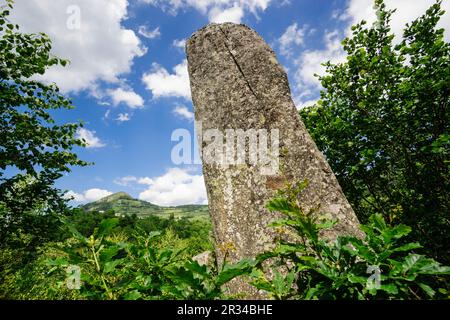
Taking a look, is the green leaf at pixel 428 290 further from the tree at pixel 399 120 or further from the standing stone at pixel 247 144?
the tree at pixel 399 120

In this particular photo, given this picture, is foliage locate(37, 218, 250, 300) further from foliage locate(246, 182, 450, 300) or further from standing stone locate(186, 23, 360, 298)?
standing stone locate(186, 23, 360, 298)

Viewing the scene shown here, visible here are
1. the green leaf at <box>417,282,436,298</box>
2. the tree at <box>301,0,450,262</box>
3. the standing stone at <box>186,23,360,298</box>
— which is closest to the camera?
the green leaf at <box>417,282,436,298</box>

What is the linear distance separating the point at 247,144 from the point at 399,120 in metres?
4.16

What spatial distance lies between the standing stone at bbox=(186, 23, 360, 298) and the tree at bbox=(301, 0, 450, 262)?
275 centimetres

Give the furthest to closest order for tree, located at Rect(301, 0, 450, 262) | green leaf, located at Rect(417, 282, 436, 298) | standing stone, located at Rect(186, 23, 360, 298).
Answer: tree, located at Rect(301, 0, 450, 262) < standing stone, located at Rect(186, 23, 360, 298) < green leaf, located at Rect(417, 282, 436, 298)

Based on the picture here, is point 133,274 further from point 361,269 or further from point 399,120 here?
point 399,120

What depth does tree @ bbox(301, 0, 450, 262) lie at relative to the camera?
5.73 meters

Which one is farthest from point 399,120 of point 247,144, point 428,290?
point 428,290

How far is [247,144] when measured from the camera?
416 centimetres

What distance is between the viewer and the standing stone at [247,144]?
3.60 m

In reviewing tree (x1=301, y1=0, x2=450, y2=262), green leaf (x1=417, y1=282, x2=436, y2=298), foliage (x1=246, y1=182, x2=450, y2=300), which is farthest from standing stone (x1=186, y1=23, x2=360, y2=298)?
tree (x1=301, y1=0, x2=450, y2=262)

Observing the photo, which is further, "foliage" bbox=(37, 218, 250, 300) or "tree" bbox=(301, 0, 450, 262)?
"tree" bbox=(301, 0, 450, 262)
